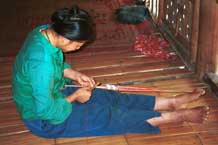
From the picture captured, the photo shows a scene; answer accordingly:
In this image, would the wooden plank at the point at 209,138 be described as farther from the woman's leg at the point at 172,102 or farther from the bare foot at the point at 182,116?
the woman's leg at the point at 172,102

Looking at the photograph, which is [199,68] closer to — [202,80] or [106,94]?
[202,80]

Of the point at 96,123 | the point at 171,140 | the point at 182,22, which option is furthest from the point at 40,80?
the point at 182,22

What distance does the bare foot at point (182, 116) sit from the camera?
7.06 feet

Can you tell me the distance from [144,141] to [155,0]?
199cm

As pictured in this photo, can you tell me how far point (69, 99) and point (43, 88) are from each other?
267 mm

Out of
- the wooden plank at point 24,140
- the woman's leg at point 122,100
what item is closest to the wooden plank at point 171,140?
the woman's leg at point 122,100

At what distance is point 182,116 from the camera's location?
2.16 metres

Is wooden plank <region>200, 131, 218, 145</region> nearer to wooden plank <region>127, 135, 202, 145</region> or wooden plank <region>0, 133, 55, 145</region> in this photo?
wooden plank <region>127, 135, 202, 145</region>

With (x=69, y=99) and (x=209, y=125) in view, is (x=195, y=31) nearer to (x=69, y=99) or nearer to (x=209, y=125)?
(x=209, y=125)

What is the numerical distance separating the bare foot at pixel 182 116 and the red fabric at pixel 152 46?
36.8 inches

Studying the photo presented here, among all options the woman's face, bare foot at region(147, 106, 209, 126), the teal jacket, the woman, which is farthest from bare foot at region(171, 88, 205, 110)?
the woman's face

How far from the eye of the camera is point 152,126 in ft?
7.00

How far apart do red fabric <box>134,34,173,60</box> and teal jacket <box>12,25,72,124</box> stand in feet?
4.14

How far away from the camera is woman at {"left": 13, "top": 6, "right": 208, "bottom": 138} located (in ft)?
5.68
